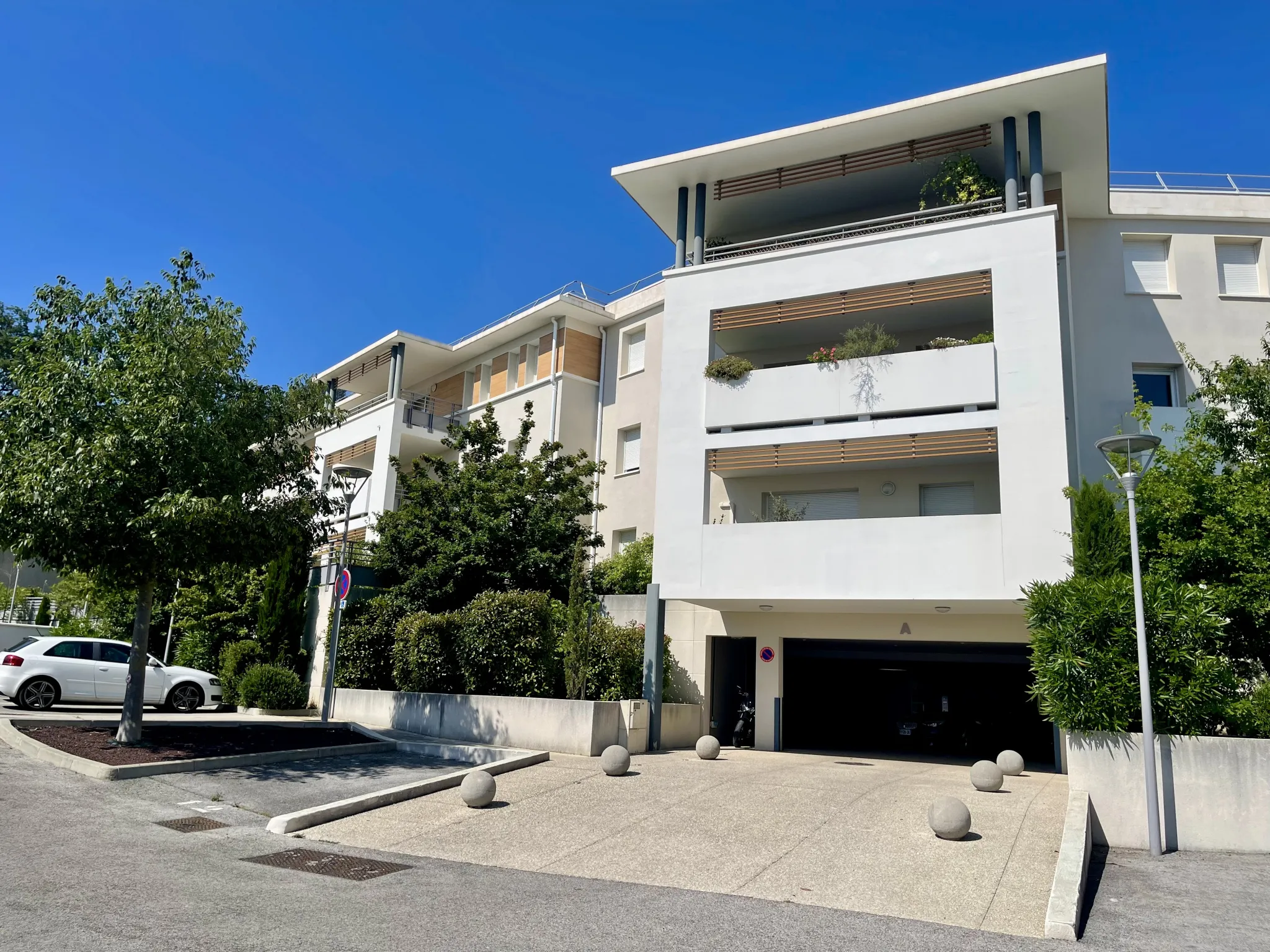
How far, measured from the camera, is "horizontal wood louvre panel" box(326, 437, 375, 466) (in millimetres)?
29766

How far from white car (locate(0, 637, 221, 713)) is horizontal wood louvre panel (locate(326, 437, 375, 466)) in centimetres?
1065

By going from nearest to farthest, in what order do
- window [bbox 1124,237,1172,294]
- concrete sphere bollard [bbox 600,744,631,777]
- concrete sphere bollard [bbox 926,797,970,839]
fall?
concrete sphere bollard [bbox 926,797,970,839], concrete sphere bollard [bbox 600,744,631,777], window [bbox 1124,237,1172,294]

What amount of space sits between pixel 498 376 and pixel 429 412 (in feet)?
8.08

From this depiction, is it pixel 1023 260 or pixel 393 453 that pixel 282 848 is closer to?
pixel 1023 260

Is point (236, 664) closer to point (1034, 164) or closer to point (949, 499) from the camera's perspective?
point (949, 499)

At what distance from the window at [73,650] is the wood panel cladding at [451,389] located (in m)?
14.9

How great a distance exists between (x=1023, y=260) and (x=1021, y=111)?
2.96 metres

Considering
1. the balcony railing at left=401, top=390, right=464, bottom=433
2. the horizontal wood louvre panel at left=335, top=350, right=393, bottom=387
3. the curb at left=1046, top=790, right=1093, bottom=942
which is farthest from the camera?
the horizontal wood louvre panel at left=335, top=350, right=393, bottom=387

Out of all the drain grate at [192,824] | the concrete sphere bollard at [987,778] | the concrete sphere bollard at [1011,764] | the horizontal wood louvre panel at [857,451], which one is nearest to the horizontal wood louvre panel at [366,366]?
the horizontal wood louvre panel at [857,451]

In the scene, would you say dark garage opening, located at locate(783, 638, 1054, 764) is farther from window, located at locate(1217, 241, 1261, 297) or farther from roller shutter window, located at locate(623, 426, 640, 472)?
window, located at locate(1217, 241, 1261, 297)

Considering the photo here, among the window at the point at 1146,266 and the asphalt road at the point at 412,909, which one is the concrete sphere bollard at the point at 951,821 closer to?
the asphalt road at the point at 412,909

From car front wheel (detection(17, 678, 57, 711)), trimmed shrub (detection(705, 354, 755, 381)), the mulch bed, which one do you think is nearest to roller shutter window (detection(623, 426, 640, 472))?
trimmed shrub (detection(705, 354, 755, 381))

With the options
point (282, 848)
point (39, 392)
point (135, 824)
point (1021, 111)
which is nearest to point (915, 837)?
point (282, 848)

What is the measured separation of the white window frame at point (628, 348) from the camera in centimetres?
2694
